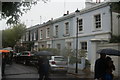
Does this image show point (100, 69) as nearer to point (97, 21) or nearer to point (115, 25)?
point (115, 25)

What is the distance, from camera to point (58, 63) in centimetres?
1452

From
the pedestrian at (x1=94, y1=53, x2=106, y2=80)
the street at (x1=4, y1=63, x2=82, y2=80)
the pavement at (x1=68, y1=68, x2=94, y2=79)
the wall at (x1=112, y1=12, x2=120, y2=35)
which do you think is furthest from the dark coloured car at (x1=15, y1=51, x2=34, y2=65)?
the pedestrian at (x1=94, y1=53, x2=106, y2=80)

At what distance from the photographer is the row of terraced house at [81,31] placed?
15.4 metres

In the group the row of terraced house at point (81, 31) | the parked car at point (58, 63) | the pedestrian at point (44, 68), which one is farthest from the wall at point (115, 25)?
the pedestrian at point (44, 68)

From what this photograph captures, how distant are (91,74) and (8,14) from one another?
754cm

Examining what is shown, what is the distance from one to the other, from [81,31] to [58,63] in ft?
16.0

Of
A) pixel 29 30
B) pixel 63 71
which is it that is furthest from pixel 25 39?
pixel 63 71

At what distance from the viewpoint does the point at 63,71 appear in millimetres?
14398

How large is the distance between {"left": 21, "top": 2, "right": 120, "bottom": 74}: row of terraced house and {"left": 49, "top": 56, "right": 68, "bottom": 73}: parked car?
184cm

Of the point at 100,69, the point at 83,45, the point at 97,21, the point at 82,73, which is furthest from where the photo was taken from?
the point at 83,45

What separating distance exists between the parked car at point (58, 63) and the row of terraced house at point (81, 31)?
1843 millimetres

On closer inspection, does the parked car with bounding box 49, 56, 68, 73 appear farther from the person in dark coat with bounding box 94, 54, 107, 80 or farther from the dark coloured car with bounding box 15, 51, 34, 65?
the person in dark coat with bounding box 94, 54, 107, 80

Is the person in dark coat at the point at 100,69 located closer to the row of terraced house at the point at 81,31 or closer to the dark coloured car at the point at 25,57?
the row of terraced house at the point at 81,31

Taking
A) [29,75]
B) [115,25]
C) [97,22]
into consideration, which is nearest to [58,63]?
[29,75]
